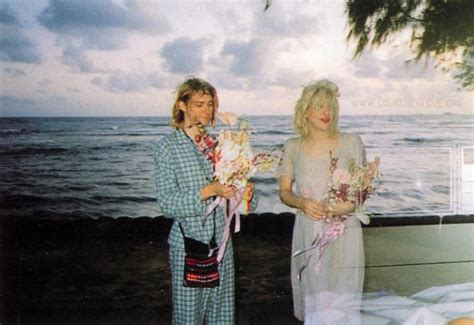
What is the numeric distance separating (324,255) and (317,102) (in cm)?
69

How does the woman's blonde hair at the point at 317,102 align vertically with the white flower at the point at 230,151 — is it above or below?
above

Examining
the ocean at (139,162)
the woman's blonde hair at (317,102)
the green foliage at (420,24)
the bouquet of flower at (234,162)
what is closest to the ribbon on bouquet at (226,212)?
the bouquet of flower at (234,162)

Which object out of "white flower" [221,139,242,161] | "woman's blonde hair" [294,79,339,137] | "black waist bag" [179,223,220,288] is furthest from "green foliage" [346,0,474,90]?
"black waist bag" [179,223,220,288]

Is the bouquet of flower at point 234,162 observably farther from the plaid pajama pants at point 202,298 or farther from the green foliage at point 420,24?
the green foliage at point 420,24

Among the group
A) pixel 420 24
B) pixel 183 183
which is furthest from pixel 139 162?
pixel 420 24

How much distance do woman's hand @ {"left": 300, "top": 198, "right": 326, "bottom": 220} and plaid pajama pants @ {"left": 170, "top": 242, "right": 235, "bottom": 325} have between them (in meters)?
0.42

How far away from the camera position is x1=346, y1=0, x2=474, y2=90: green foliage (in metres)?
4.09

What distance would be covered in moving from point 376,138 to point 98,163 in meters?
1.70

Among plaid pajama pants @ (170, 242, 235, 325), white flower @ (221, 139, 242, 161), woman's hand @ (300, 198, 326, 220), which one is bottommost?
plaid pajama pants @ (170, 242, 235, 325)

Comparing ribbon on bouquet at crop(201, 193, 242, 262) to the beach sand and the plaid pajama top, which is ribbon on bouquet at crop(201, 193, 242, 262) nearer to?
the plaid pajama top

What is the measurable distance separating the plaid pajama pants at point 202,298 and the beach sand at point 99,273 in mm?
1511

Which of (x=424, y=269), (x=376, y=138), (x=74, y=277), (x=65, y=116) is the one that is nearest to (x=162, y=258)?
(x=74, y=277)

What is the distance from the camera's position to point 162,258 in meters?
4.64

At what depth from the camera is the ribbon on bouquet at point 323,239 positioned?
3.07m
